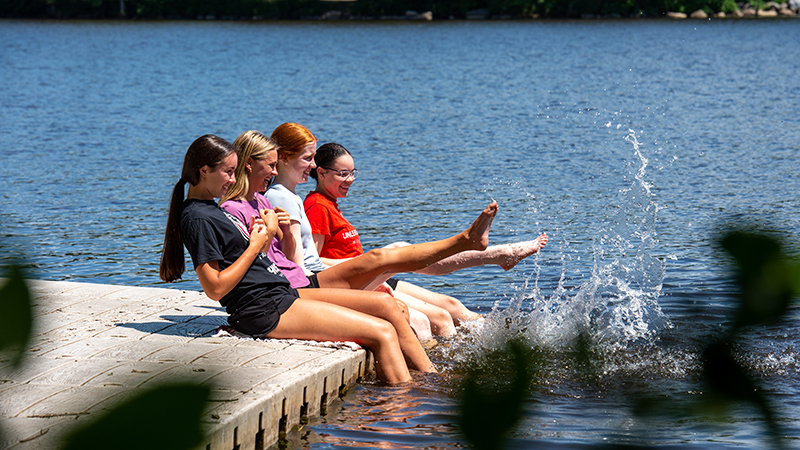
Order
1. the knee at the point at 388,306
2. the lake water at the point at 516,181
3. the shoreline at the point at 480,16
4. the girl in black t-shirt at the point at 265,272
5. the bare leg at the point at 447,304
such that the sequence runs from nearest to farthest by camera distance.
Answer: the lake water at the point at 516,181
the girl in black t-shirt at the point at 265,272
the knee at the point at 388,306
the bare leg at the point at 447,304
the shoreline at the point at 480,16

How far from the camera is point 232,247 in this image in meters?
5.38

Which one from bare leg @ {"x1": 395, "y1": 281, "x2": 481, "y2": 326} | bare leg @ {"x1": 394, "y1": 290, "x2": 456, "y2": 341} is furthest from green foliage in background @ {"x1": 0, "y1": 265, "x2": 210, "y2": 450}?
bare leg @ {"x1": 395, "y1": 281, "x2": 481, "y2": 326}

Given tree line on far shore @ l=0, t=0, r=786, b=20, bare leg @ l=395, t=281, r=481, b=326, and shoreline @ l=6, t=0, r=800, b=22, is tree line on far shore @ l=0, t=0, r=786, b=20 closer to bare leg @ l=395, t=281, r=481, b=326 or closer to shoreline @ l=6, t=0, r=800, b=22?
shoreline @ l=6, t=0, r=800, b=22

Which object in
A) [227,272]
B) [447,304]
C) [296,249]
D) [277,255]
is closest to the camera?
[227,272]

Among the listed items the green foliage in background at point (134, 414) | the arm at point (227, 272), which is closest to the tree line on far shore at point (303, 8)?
the arm at point (227, 272)

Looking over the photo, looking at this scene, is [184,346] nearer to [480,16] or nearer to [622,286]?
[622,286]

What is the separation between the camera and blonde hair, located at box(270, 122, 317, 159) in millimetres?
6215

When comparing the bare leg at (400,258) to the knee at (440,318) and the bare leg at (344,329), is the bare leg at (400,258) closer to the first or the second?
the bare leg at (344,329)

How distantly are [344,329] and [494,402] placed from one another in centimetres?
512

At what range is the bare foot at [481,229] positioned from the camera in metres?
5.36

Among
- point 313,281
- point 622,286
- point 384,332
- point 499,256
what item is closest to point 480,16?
point 622,286

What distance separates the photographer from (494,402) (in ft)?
2.12

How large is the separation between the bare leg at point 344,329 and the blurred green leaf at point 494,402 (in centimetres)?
504

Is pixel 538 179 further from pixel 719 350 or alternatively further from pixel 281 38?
pixel 281 38
